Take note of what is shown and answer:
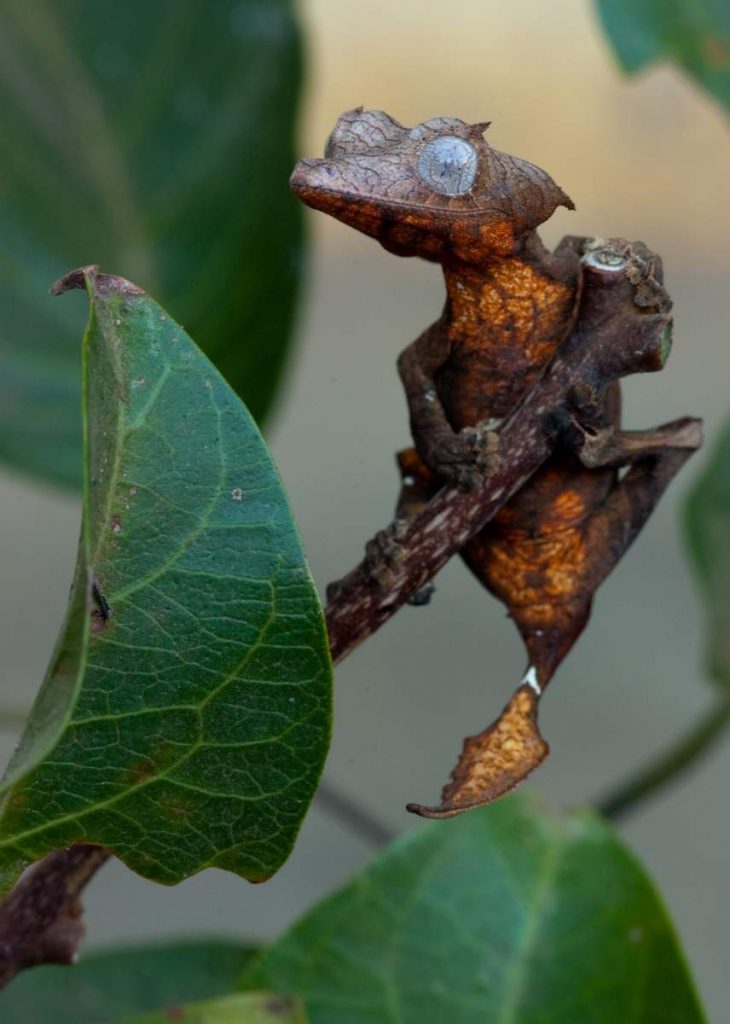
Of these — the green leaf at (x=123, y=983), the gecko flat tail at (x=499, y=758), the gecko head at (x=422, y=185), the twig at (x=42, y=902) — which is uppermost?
the gecko head at (x=422, y=185)

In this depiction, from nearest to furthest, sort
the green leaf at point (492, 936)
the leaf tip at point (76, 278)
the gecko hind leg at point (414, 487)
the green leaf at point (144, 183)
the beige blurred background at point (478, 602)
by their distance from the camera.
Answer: the leaf tip at point (76, 278) → the gecko hind leg at point (414, 487) → the green leaf at point (492, 936) → the green leaf at point (144, 183) → the beige blurred background at point (478, 602)

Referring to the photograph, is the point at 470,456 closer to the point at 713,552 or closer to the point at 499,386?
the point at 499,386

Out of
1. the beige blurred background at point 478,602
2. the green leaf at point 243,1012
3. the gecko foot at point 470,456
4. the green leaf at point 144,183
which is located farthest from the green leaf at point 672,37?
the green leaf at point 243,1012

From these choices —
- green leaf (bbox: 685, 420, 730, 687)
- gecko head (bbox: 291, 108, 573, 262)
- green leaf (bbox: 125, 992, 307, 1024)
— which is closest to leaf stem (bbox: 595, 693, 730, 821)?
green leaf (bbox: 685, 420, 730, 687)

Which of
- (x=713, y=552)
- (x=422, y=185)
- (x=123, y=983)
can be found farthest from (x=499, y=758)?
(x=713, y=552)

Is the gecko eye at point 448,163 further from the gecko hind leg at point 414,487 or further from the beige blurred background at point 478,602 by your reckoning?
the beige blurred background at point 478,602

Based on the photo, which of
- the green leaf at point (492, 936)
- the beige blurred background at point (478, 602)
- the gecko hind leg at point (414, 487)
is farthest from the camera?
the beige blurred background at point (478, 602)
